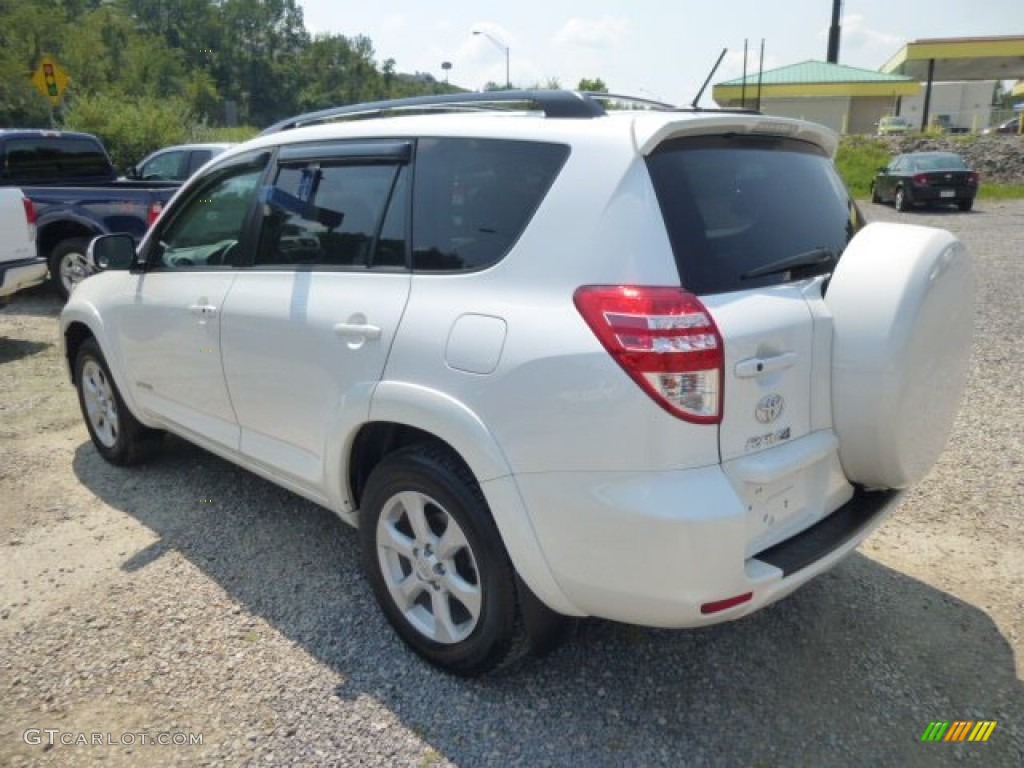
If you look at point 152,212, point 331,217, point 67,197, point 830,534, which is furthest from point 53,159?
point 830,534

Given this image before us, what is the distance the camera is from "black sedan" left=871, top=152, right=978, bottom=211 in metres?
20.1

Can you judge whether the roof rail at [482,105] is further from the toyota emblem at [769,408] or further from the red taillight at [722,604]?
the red taillight at [722,604]

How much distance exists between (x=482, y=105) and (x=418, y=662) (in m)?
2.03

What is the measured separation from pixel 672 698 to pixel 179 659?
5.84 ft

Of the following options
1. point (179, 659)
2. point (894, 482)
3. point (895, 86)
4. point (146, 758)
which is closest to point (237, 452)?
point (179, 659)

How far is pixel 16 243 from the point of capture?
7.49 m

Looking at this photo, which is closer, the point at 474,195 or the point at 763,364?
the point at 763,364

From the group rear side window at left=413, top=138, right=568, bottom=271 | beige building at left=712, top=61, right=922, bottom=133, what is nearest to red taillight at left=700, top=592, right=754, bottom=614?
rear side window at left=413, top=138, right=568, bottom=271

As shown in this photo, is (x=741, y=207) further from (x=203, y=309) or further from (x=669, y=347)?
(x=203, y=309)

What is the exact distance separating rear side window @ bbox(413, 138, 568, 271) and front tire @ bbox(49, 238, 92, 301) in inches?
310

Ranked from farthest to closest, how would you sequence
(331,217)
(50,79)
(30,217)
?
(50,79), (30,217), (331,217)

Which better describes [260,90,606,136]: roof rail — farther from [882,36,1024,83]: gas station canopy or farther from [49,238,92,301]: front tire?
[882,36,1024,83]: gas station canopy

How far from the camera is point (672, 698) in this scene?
2625 millimetres

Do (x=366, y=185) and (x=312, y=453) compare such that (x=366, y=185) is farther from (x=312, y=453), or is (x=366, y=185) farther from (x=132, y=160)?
(x=132, y=160)
